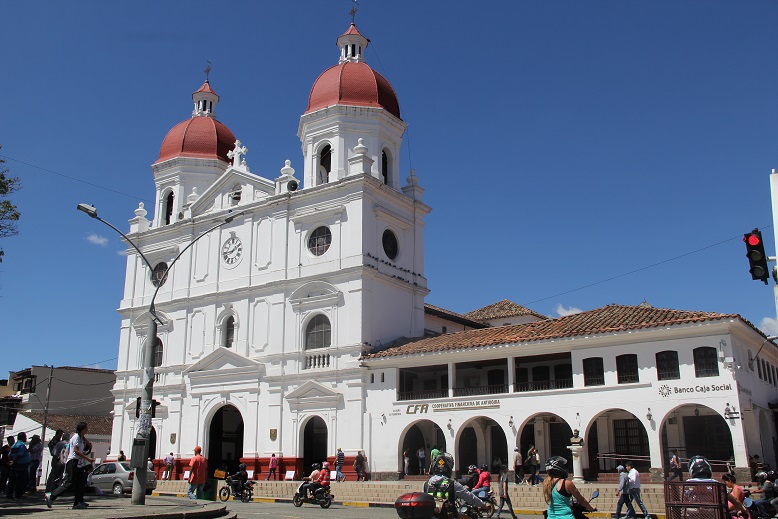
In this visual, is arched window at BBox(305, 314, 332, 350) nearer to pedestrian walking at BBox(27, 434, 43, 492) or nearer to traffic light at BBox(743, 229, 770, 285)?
pedestrian walking at BBox(27, 434, 43, 492)

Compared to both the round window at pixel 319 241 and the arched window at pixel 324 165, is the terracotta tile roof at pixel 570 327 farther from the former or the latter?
the arched window at pixel 324 165

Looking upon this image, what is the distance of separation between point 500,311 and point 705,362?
2248cm

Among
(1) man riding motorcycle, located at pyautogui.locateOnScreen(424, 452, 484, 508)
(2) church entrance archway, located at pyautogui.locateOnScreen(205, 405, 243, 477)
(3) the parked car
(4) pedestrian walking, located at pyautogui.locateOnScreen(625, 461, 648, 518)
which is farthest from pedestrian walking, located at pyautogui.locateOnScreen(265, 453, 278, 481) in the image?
(1) man riding motorcycle, located at pyautogui.locateOnScreen(424, 452, 484, 508)

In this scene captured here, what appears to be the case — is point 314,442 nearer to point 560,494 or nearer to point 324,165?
point 324,165

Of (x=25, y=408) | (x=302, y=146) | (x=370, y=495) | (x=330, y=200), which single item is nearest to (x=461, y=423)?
(x=370, y=495)

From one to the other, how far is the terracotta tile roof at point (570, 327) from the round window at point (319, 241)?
5.97m

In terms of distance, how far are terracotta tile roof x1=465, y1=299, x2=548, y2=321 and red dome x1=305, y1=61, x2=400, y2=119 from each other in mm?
14957

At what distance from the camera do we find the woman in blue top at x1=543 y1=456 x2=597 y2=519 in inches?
339

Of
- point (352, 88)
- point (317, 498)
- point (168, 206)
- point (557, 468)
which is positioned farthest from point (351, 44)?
point (557, 468)

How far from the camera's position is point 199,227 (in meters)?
40.4

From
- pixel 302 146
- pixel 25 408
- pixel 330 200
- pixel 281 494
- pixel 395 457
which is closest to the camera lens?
pixel 281 494

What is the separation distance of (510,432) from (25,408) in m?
38.4

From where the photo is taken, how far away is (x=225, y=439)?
3856cm

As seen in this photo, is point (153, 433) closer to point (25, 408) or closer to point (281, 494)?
point (281, 494)
